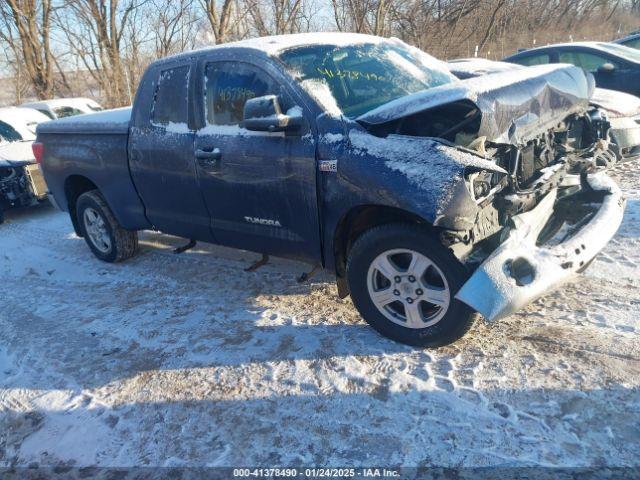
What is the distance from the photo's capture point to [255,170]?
359cm

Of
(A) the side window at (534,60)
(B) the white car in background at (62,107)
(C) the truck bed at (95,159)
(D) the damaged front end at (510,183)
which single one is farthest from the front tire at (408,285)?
→ (B) the white car in background at (62,107)

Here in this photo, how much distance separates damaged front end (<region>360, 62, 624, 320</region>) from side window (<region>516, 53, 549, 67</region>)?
6.08m

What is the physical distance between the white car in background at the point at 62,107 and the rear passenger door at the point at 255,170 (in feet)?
26.8

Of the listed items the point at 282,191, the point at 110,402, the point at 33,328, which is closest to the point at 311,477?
the point at 110,402

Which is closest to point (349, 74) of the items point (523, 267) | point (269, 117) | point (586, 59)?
point (269, 117)

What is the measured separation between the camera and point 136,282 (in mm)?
4887

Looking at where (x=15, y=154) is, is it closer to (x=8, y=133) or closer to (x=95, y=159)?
(x=8, y=133)

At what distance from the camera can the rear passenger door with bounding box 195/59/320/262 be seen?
3.38 m

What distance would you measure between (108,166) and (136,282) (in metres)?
1.15

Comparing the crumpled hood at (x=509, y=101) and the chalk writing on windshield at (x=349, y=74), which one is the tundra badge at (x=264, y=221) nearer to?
the crumpled hood at (x=509, y=101)

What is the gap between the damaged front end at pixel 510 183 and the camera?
272cm

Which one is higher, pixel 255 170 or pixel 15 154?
pixel 255 170

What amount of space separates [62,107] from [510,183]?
425 inches

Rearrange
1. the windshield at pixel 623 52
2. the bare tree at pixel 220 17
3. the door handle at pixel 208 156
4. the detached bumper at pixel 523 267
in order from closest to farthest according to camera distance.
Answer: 1. the detached bumper at pixel 523 267
2. the door handle at pixel 208 156
3. the windshield at pixel 623 52
4. the bare tree at pixel 220 17
